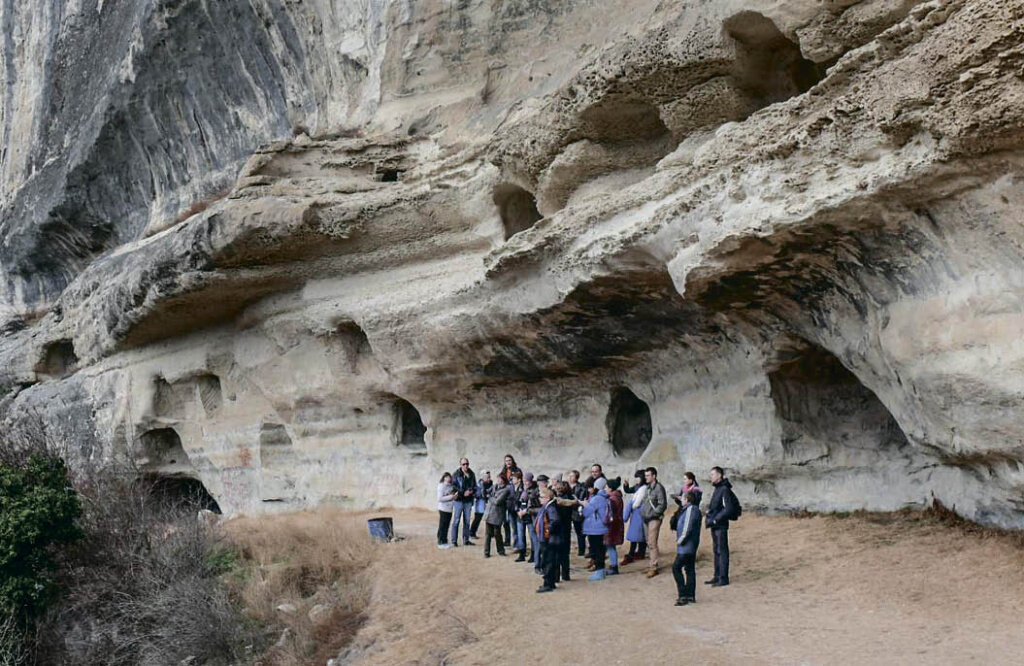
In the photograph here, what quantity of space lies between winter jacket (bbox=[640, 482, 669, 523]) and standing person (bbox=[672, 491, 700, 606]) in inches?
36.4

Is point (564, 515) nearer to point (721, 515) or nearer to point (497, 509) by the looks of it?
point (721, 515)

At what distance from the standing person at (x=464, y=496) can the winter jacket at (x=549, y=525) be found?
103 inches

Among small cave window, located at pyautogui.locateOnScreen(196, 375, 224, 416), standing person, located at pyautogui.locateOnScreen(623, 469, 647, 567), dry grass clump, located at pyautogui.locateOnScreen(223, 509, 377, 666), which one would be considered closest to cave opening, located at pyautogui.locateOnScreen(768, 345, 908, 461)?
standing person, located at pyautogui.locateOnScreen(623, 469, 647, 567)

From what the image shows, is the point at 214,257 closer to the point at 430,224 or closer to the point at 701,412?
the point at 430,224

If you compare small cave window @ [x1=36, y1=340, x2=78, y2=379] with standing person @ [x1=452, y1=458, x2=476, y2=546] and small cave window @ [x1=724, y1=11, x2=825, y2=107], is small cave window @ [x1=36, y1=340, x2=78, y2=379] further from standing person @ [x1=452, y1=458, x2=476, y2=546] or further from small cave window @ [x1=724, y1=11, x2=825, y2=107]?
small cave window @ [x1=724, y1=11, x2=825, y2=107]

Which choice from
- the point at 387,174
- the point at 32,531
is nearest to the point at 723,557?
the point at 32,531

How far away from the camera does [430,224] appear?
12.6m

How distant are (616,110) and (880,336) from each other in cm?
403

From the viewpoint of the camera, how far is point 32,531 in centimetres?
988

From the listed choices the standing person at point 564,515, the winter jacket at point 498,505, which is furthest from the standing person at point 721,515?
the winter jacket at point 498,505

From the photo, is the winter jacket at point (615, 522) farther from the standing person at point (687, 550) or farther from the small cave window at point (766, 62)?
the small cave window at point (766, 62)

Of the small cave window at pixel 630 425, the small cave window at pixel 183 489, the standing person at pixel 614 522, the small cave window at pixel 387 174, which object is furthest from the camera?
the small cave window at pixel 183 489

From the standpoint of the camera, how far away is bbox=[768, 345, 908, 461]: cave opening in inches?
354

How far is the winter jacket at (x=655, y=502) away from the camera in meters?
7.94
